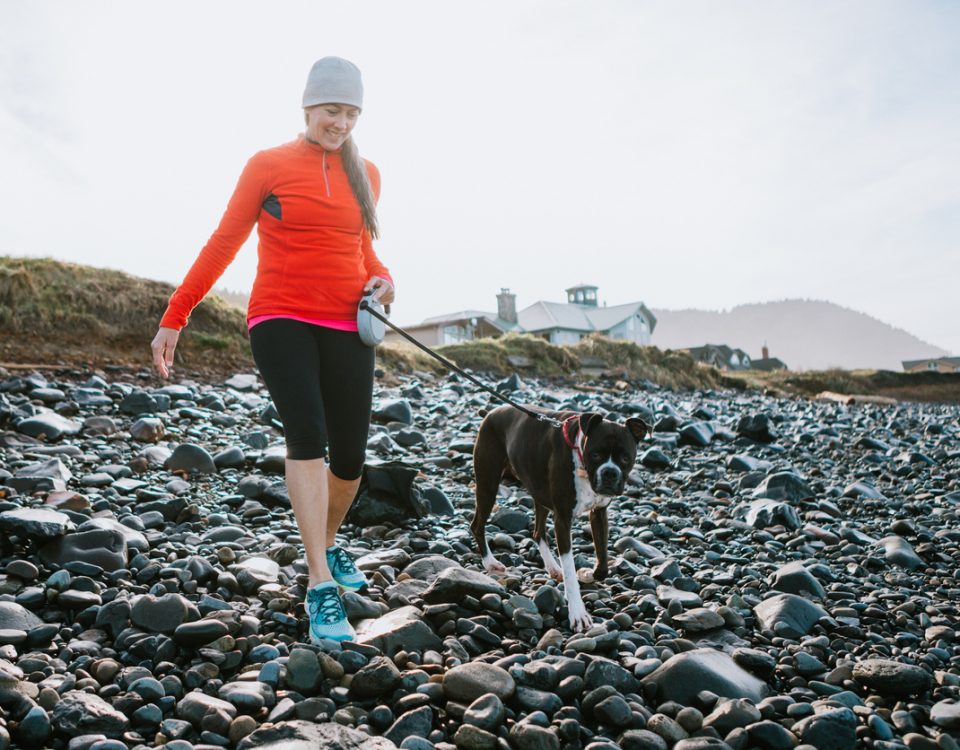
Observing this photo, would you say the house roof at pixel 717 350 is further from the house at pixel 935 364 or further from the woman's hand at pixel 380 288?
the woman's hand at pixel 380 288

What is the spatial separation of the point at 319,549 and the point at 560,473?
1541 millimetres

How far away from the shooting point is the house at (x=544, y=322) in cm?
5230

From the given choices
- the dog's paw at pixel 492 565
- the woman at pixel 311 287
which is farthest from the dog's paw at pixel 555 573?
the woman at pixel 311 287

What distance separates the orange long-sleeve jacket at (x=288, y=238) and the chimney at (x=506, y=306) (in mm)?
53540

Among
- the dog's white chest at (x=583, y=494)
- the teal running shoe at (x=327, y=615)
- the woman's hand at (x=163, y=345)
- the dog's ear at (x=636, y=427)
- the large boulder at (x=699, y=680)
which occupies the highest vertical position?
the woman's hand at (x=163, y=345)

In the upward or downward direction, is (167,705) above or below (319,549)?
below

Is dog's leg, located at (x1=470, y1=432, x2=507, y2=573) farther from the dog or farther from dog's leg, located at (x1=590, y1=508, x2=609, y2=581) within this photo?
dog's leg, located at (x1=590, y1=508, x2=609, y2=581)

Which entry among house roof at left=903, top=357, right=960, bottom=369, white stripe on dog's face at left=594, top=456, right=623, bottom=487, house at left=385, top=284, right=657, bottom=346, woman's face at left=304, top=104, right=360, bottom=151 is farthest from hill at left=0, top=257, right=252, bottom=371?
house roof at left=903, top=357, right=960, bottom=369

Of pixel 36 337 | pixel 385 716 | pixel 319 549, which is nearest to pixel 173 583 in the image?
pixel 319 549

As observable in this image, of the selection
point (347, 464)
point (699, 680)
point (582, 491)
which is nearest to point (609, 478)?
point (582, 491)

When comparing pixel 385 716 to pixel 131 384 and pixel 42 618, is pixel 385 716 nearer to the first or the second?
pixel 42 618

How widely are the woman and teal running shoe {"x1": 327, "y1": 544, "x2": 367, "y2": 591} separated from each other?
529 millimetres

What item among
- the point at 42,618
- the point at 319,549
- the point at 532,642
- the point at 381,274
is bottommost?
the point at 532,642

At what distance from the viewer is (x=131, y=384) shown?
36.3ft
